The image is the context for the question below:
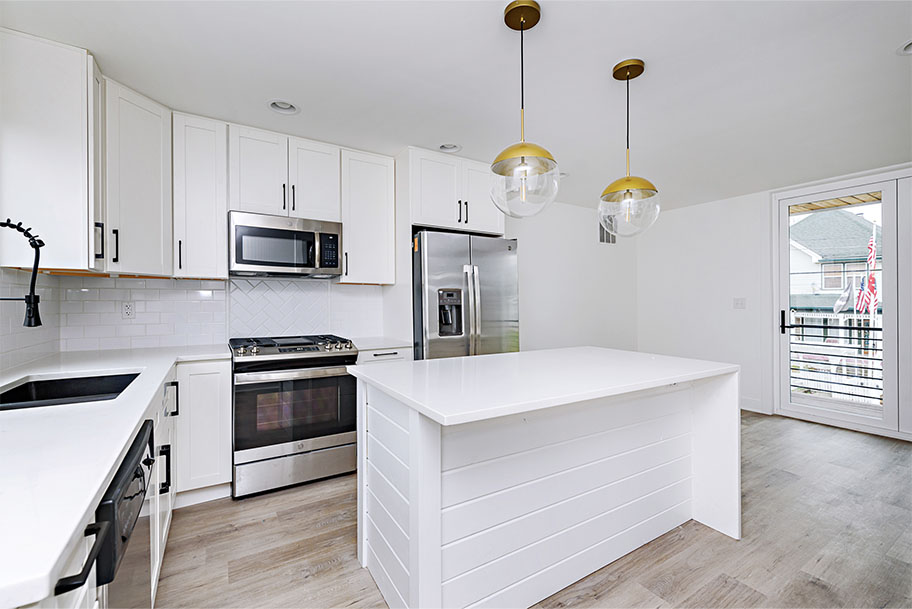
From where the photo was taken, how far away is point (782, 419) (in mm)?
4340

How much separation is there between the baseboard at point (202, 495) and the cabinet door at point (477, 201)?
8.46 ft

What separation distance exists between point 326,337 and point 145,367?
4.47 feet

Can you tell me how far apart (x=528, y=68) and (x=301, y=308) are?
2.40 m

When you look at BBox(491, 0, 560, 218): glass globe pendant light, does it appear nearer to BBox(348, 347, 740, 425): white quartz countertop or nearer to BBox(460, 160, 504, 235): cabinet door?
BBox(348, 347, 740, 425): white quartz countertop

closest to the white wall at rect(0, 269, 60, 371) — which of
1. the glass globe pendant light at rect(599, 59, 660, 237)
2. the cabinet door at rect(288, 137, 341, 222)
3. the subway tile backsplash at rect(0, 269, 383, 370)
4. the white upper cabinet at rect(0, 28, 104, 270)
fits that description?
the subway tile backsplash at rect(0, 269, 383, 370)

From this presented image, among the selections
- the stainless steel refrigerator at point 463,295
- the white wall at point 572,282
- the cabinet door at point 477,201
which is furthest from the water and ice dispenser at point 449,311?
the white wall at point 572,282

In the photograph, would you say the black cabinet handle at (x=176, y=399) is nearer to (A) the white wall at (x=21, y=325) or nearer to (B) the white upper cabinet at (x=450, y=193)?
(A) the white wall at (x=21, y=325)

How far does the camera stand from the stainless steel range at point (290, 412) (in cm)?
264

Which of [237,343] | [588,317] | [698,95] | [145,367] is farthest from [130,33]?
[588,317]

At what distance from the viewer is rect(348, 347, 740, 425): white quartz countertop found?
1.35 metres

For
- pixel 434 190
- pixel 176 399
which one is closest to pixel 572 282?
pixel 434 190

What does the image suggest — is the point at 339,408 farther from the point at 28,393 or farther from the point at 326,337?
the point at 28,393

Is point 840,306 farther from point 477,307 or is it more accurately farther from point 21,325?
point 21,325

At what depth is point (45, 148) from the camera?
1951mm
